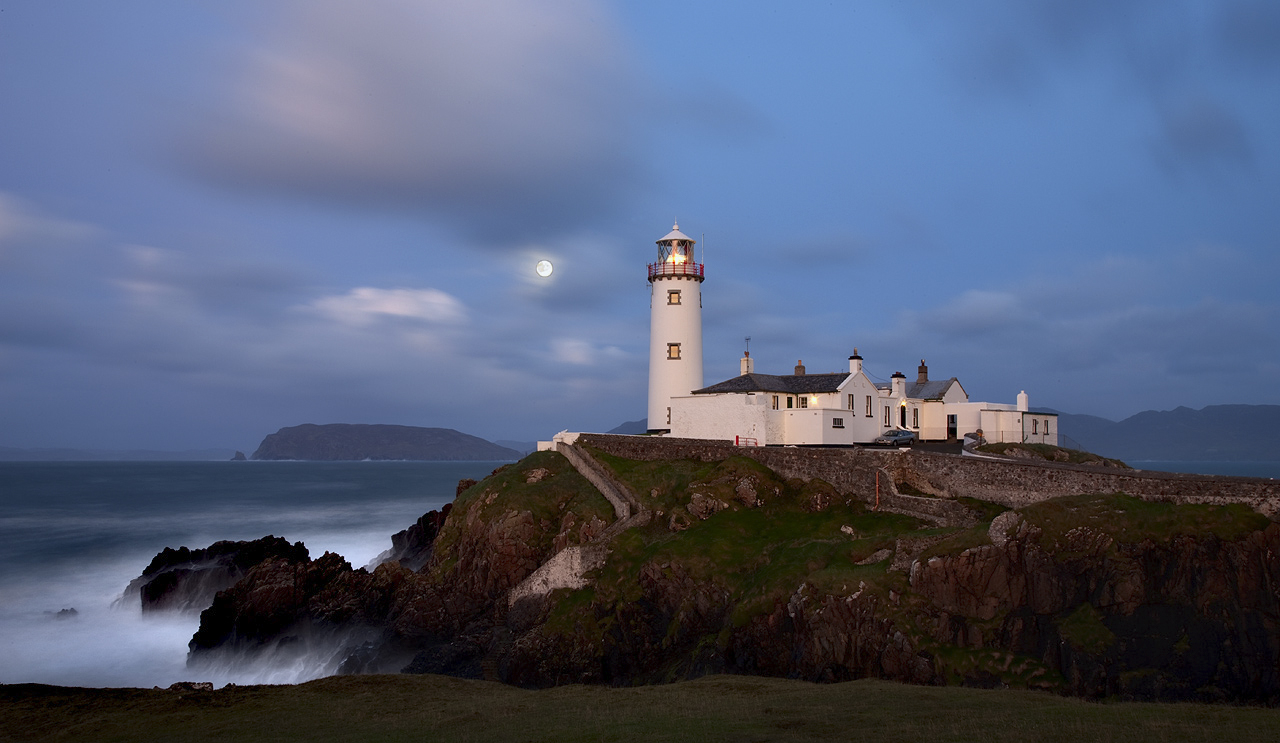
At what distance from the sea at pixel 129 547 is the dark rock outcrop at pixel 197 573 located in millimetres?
1003

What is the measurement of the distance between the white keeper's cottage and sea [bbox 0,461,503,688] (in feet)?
89.0

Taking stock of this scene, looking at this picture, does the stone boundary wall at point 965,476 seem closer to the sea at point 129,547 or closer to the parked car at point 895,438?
the parked car at point 895,438

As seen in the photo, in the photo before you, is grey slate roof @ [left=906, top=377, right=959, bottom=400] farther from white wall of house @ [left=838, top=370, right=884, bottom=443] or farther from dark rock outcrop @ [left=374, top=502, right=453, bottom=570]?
dark rock outcrop @ [left=374, top=502, right=453, bottom=570]

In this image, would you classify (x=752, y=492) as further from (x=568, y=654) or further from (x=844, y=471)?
(x=568, y=654)

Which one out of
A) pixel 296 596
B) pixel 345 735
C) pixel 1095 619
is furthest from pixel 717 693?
pixel 296 596

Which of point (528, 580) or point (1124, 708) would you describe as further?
point (528, 580)

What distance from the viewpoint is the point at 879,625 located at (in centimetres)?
2555

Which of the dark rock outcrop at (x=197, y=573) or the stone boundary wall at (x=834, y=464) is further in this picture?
the dark rock outcrop at (x=197, y=573)

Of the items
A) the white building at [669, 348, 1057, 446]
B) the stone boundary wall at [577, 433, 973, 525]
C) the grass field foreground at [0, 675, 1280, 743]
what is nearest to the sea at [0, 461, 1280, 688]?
the grass field foreground at [0, 675, 1280, 743]

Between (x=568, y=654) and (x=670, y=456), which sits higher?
(x=670, y=456)

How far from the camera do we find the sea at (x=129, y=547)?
3762 centimetres

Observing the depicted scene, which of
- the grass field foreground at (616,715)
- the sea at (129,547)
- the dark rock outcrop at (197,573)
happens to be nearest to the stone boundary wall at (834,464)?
the grass field foreground at (616,715)

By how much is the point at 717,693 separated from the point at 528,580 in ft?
54.6

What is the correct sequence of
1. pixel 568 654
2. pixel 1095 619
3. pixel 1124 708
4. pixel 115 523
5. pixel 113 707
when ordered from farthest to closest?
1. pixel 115 523
2. pixel 568 654
3. pixel 1095 619
4. pixel 113 707
5. pixel 1124 708
